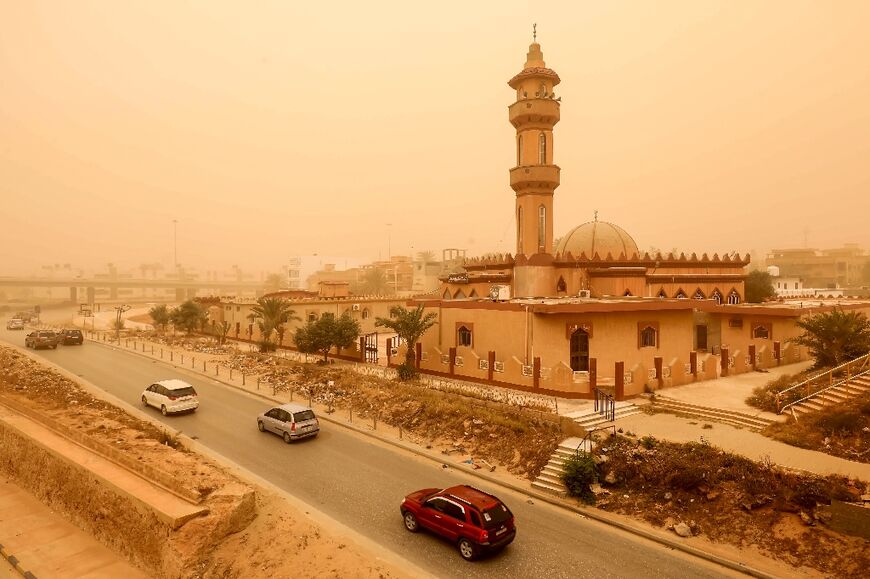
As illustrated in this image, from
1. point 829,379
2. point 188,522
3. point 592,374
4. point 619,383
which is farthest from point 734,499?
point 188,522

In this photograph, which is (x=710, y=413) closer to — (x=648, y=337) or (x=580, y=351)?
(x=648, y=337)

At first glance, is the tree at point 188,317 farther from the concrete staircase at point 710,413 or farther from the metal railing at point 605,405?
the concrete staircase at point 710,413

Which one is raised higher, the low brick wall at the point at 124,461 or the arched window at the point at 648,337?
the arched window at the point at 648,337

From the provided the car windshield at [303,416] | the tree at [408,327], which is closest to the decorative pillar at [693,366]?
the tree at [408,327]

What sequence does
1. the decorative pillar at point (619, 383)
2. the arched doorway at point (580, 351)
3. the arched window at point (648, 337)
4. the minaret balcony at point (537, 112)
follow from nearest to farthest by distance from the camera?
the decorative pillar at point (619, 383), the arched doorway at point (580, 351), the arched window at point (648, 337), the minaret balcony at point (537, 112)

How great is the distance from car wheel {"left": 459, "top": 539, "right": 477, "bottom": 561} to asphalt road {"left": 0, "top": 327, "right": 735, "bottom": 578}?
15 cm

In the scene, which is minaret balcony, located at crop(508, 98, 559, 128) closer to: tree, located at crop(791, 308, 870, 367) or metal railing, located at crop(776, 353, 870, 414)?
tree, located at crop(791, 308, 870, 367)

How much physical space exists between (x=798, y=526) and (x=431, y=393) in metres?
14.7

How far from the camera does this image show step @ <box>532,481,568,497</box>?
602 inches

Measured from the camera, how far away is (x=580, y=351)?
80.1ft

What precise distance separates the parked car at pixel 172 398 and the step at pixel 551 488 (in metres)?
16.9

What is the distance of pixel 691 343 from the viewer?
90.4ft

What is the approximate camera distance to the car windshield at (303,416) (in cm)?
1981

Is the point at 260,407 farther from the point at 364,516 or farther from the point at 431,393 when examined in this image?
the point at 364,516
